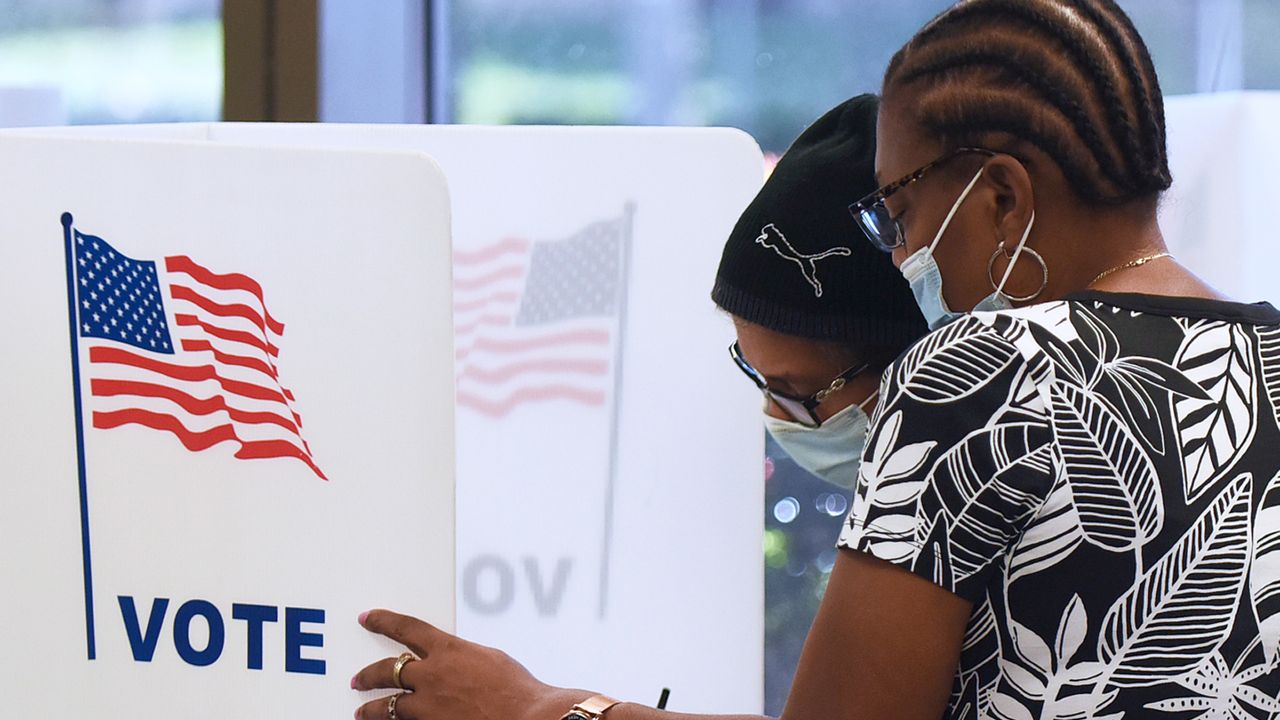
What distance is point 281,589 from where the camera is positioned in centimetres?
128

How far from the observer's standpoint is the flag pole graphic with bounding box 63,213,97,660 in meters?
1.27

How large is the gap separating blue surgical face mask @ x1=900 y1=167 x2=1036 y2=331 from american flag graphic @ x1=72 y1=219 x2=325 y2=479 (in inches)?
23.7

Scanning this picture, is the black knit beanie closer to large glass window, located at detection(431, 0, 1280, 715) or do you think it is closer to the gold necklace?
the gold necklace

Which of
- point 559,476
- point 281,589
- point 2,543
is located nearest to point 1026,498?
point 281,589

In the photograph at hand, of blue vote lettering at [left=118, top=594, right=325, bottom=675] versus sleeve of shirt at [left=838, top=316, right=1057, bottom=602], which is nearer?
sleeve of shirt at [left=838, top=316, right=1057, bottom=602]

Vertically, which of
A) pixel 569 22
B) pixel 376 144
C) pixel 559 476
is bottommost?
pixel 559 476

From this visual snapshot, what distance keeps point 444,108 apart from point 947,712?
2064 millimetres

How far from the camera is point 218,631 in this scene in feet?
4.23

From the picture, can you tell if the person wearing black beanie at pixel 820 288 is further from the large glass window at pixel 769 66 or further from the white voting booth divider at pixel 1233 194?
the large glass window at pixel 769 66

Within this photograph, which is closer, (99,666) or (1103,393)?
(1103,393)

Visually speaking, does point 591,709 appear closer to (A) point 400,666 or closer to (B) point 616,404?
(A) point 400,666

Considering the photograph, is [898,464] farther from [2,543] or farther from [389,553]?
[2,543]

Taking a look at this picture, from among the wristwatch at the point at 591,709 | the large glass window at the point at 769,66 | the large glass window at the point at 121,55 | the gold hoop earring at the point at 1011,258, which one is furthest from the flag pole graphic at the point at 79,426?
the large glass window at the point at 121,55

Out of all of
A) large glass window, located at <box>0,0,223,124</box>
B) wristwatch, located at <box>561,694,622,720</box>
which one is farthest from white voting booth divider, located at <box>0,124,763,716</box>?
large glass window, located at <box>0,0,223,124</box>
